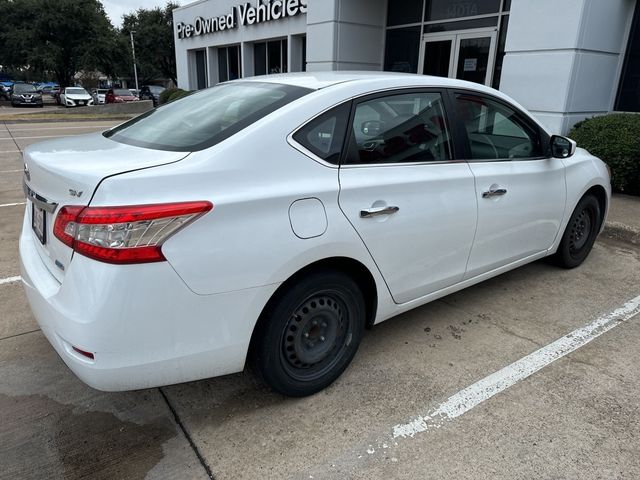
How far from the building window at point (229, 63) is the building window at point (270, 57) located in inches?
41.3

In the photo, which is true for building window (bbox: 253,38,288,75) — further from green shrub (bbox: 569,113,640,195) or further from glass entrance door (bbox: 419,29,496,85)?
green shrub (bbox: 569,113,640,195)

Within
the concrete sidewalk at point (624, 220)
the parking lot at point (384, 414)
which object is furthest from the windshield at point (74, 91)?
the concrete sidewalk at point (624, 220)

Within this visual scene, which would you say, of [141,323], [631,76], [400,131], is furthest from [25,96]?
[141,323]

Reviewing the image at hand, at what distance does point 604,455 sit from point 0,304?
405 cm

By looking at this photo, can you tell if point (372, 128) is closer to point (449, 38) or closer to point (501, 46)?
point (501, 46)

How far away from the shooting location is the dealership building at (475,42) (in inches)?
316

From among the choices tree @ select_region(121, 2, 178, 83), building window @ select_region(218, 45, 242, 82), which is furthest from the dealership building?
tree @ select_region(121, 2, 178, 83)

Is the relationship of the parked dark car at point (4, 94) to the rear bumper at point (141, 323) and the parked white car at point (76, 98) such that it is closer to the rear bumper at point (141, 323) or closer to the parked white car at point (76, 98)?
the parked white car at point (76, 98)

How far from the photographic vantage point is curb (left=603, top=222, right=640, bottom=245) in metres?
5.57

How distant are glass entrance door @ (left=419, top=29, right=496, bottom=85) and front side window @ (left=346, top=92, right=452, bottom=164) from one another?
839 cm

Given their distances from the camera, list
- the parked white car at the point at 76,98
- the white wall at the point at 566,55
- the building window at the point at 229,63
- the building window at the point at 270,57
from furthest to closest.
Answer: the parked white car at the point at 76,98 < the building window at the point at 229,63 < the building window at the point at 270,57 < the white wall at the point at 566,55

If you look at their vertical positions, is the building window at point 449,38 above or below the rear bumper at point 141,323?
above

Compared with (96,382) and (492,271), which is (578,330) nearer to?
(492,271)

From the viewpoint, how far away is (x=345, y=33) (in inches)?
481
